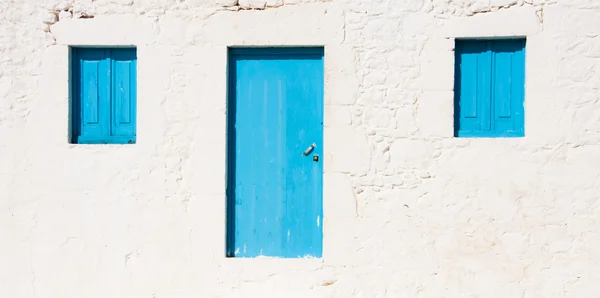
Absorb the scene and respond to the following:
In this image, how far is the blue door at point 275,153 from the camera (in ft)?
18.3

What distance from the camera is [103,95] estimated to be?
18.8 feet

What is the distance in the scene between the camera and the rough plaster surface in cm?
530

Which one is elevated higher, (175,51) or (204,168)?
(175,51)

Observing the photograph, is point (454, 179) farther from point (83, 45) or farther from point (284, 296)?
point (83, 45)

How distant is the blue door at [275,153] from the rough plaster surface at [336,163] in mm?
149

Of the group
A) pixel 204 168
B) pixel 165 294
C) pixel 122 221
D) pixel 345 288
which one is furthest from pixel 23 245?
pixel 345 288

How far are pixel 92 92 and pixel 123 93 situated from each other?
277 millimetres

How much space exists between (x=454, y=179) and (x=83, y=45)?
326 centimetres

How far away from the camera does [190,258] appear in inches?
218

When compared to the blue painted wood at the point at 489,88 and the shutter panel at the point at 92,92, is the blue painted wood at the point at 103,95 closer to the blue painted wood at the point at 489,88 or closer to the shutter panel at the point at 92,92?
the shutter panel at the point at 92,92

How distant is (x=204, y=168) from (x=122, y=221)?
2.69 feet

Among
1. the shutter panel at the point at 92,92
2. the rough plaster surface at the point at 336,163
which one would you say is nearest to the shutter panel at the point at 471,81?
the rough plaster surface at the point at 336,163

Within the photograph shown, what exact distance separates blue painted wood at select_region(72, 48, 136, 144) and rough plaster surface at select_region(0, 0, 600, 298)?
5.7 inches

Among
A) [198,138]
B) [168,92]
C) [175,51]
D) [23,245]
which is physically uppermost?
[175,51]
